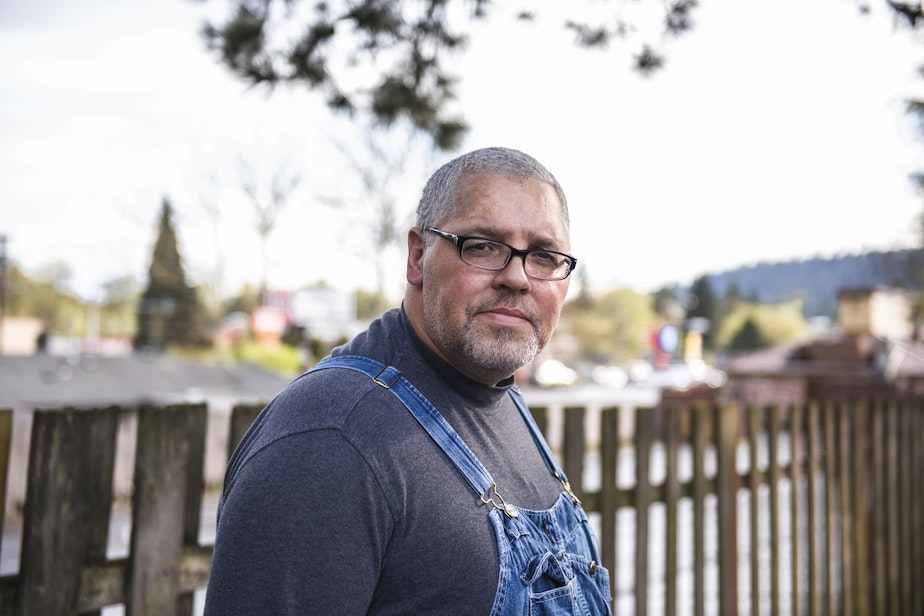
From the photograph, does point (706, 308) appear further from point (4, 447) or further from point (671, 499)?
point (4, 447)

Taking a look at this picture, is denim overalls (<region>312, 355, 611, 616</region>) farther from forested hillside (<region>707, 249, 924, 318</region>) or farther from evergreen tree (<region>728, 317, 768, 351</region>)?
forested hillside (<region>707, 249, 924, 318</region>)

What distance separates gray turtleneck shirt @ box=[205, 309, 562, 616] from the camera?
1.11 meters

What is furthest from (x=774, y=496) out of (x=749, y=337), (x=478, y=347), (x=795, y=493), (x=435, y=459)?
(x=749, y=337)

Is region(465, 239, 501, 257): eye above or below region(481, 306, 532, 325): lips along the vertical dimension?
above

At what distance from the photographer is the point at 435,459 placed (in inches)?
51.7

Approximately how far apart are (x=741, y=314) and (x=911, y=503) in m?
86.9

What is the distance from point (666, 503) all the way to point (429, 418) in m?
2.19

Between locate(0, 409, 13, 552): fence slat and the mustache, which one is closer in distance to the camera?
the mustache

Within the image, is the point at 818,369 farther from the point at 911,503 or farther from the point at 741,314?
the point at 741,314

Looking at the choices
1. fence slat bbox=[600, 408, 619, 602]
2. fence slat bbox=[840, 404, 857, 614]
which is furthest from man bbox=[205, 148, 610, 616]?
fence slat bbox=[840, 404, 857, 614]

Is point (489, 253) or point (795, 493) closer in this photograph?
point (489, 253)

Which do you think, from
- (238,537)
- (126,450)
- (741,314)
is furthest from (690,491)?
(741,314)

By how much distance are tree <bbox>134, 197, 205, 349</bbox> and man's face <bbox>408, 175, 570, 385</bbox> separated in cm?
5828

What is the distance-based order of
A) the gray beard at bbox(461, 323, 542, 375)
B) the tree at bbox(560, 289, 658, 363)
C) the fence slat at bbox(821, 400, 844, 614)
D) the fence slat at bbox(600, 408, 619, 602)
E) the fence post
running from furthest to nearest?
1. the tree at bbox(560, 289, 658, 363)
2. the fence slat at bbox(821, 400, 844, 614)
3. the fence post
4. the fence slat at bbox(600, 408, 619, 602)
5. the gray beard at bbox(461, 323, 542, 375)
